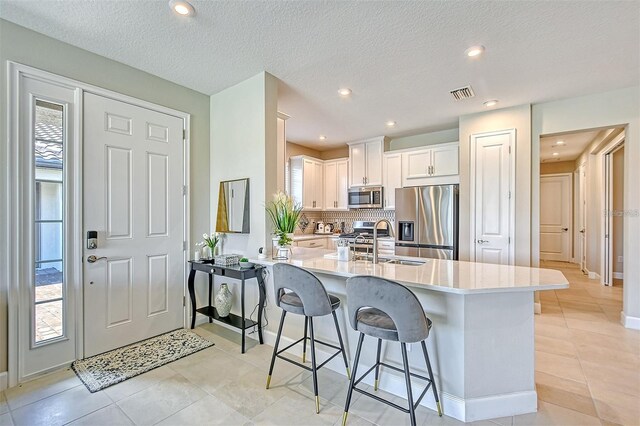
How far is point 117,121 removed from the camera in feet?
9.07

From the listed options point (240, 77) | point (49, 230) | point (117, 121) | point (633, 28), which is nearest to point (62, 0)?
point (117, 121)

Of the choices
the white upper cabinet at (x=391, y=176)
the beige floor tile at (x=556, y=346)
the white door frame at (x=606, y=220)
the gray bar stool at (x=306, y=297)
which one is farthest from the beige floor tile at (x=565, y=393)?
the white door frame at (x=606, y=220)

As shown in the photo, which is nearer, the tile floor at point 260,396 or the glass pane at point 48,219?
the tile floor at point 260,396

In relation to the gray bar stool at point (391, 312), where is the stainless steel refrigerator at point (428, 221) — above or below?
above

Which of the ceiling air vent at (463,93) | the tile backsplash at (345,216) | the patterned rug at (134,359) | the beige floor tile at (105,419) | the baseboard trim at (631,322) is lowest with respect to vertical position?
the beige floor tile at (105,419)

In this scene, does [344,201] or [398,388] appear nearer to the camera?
[398,388]

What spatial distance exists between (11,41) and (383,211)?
499cm

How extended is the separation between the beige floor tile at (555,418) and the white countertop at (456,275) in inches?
35.0

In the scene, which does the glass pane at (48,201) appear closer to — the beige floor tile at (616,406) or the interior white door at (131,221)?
the interior white door at (131,221)

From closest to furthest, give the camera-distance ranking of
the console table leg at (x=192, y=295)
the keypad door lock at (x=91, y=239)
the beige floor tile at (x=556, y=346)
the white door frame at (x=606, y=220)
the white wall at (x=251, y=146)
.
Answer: the keypad door lock at (x=91, y=239) < the beige floor tile at (x=556, y=346) < the white wall at (x=251, y=146) < the console table leg at (x=192, y=295) < the white door frame at (x=606, y=220)

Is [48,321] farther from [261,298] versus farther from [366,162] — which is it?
[366,162]

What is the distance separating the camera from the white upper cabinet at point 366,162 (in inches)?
205

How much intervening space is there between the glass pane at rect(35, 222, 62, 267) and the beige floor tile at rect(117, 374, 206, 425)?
1.32m

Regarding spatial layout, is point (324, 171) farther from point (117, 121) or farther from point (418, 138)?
point (117, 121)
